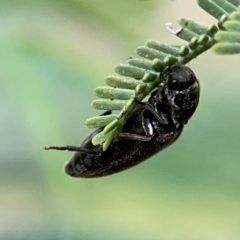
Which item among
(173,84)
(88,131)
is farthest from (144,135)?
(88,131)

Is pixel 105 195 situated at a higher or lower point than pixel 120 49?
lower

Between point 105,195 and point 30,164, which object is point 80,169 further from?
point 30,164

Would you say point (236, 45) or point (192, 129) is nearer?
point (236, 45)

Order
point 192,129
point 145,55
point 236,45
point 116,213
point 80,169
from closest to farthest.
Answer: point 236,45 → point 145,55 → point 80,169 → point 116,213 → point 192,129

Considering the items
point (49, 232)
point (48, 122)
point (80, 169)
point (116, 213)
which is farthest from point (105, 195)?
point (80, 169)

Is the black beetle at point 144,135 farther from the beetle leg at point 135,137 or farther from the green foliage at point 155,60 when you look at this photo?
the green foliage at point 155,60

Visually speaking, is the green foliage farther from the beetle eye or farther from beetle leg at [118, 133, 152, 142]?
beetle leg at [118, 133, 152, 142]
